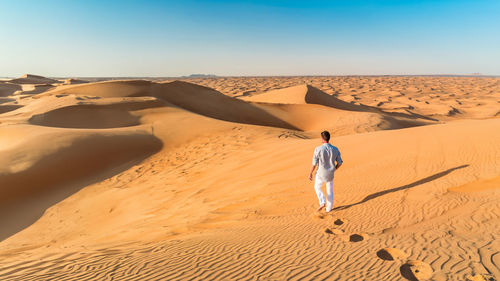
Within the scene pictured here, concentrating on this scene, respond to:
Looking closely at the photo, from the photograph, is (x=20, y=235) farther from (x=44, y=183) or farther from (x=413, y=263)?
(x=413, y=263)

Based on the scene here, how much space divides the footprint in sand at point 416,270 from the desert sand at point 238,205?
0.02 metres

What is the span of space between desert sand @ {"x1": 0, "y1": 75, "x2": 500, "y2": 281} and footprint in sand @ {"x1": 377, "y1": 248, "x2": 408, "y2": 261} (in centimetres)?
2

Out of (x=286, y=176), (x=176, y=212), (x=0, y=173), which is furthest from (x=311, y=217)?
(x=0, y=173)

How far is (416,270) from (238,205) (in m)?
3.41

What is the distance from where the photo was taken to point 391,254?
339 cm

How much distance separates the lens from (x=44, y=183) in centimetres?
800

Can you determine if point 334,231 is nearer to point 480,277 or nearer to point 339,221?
point 339,221

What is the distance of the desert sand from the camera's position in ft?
10.5

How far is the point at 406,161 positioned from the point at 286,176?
3103 mm

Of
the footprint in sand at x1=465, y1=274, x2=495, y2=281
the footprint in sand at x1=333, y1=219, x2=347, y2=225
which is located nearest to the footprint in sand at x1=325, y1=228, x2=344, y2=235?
the footprint in sand at x1=333, y1=219, x2=347, y2=225

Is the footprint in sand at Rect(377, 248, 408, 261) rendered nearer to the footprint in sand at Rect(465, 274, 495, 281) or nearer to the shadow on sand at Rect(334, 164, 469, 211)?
Result: the footprint in sand at Rect(465, 274, 495, 281)

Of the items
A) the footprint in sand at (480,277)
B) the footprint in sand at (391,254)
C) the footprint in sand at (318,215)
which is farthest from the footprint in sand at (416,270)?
the footprint in sand at (318,215)

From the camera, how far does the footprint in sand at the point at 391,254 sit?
10.8 feet

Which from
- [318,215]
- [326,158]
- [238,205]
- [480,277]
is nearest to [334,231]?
[318,215]
